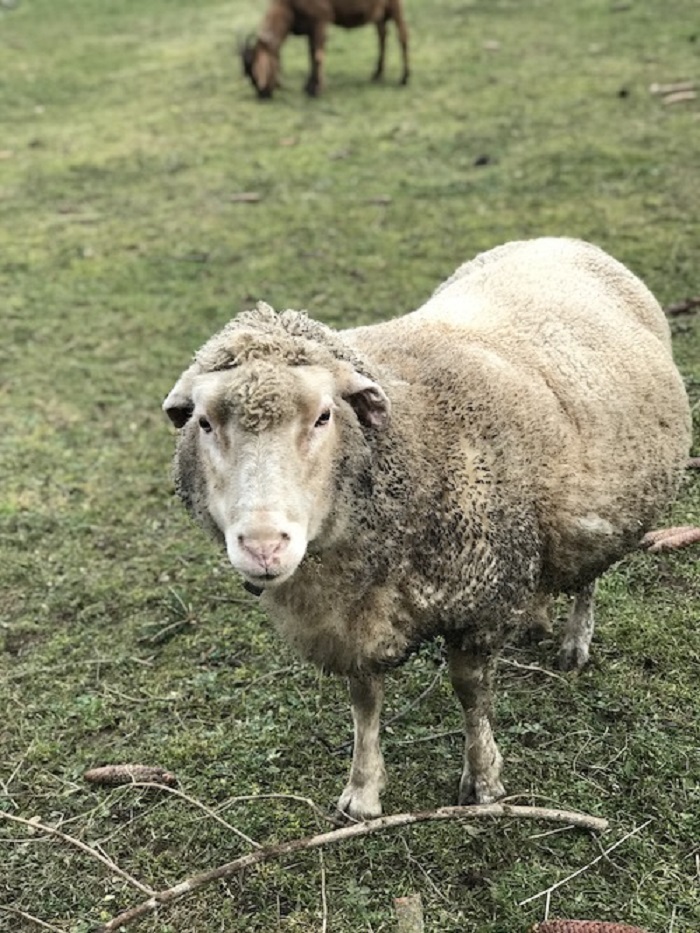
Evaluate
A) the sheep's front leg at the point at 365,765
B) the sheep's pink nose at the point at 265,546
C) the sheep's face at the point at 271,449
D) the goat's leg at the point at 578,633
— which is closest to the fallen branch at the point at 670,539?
the goat's leg at the point at 578,633

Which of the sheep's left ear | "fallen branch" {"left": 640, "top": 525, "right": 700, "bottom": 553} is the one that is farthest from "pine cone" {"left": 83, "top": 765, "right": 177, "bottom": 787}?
"fallen branch" {"left": 640, "top": 525, "right": 700, "bottom": 553}

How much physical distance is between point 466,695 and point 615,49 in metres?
10.9

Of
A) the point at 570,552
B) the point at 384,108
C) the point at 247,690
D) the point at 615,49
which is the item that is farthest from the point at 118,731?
the point at 615,49

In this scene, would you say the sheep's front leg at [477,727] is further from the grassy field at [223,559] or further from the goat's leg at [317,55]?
the goat's leg at [317,55]

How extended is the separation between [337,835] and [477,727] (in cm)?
49

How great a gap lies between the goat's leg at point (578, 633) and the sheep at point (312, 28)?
9692 mm

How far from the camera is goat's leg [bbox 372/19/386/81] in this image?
39.2ft

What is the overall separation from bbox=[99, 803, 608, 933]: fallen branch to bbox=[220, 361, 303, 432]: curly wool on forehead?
1.22 metres

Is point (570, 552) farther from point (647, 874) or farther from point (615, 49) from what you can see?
point (615, 49)

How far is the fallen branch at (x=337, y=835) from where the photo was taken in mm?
2701

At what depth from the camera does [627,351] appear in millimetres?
3168

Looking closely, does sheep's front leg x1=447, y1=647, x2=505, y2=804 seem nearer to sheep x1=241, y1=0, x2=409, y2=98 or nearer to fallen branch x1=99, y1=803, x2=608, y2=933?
fallen branch x1=99, y1=803, x2=608, y2=933

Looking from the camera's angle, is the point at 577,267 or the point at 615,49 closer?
the point at 577,267

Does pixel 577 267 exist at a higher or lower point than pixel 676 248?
higher
